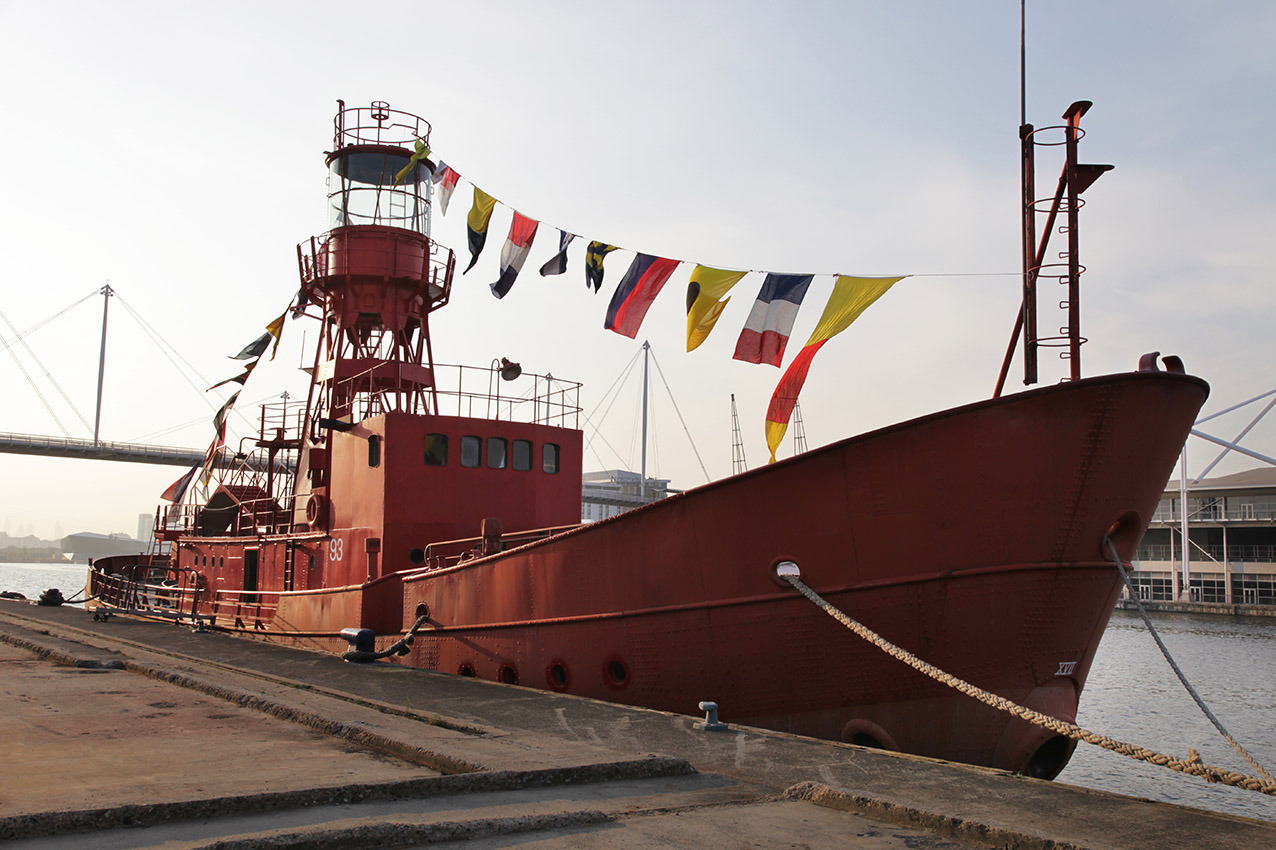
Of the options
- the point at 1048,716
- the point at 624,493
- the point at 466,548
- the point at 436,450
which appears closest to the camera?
the point at 1048,716

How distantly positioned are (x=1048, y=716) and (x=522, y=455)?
29.6 feet

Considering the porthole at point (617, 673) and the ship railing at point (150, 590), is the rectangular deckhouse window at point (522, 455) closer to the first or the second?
the porthole at point (617, 673)

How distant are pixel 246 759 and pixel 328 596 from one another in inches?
370

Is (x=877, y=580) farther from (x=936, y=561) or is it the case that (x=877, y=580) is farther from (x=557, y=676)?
(x=557, y=676)

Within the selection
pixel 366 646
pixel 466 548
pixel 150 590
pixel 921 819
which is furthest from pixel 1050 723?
pixel 150 590

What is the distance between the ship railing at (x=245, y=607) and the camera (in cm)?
Result: 1641

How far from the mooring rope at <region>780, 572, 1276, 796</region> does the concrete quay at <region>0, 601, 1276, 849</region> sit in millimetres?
206

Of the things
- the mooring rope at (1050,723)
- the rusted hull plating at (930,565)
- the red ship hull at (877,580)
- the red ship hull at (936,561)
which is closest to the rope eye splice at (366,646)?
the red ship hull at (877,580)

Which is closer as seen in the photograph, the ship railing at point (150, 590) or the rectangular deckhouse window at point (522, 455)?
the rectangular deckhouse window at point (522, 455)

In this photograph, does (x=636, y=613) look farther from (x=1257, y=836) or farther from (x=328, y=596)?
(x=328, y=596)

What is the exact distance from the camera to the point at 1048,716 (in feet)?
23.8

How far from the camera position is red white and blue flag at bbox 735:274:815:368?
1063cm

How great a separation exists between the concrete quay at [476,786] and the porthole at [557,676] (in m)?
1.86

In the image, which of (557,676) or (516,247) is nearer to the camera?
(557,676)
